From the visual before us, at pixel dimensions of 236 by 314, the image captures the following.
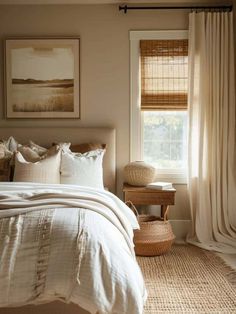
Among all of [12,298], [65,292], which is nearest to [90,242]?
[65,292]

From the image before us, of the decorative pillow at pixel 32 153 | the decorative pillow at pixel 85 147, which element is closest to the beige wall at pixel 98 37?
the decorative pillow at pixel 85 147

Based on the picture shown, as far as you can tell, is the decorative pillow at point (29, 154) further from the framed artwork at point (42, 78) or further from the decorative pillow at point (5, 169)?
the framed artwork at point (42, 78)

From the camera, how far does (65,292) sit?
1948 mm

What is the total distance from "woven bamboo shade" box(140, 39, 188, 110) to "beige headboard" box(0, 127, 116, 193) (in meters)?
0.68

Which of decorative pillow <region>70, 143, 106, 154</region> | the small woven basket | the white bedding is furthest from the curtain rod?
the white bedding

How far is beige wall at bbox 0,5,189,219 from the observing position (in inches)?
174

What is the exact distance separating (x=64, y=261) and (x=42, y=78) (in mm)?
2932

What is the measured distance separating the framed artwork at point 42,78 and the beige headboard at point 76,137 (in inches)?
8.5

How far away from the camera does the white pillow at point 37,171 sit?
3496 millimetres

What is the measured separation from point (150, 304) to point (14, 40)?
3290 millimetres

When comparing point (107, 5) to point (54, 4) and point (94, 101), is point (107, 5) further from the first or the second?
point (94, 101)

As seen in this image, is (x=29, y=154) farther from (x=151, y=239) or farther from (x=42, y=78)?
(x=151, y=239)

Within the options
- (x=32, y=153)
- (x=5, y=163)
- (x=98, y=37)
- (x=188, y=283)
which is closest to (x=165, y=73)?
(x=98, y=37)

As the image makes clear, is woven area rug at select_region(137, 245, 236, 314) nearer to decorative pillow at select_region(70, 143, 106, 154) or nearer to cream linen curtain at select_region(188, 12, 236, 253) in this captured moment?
cream linen curtain at select_region(188, 12, 236, 253)
